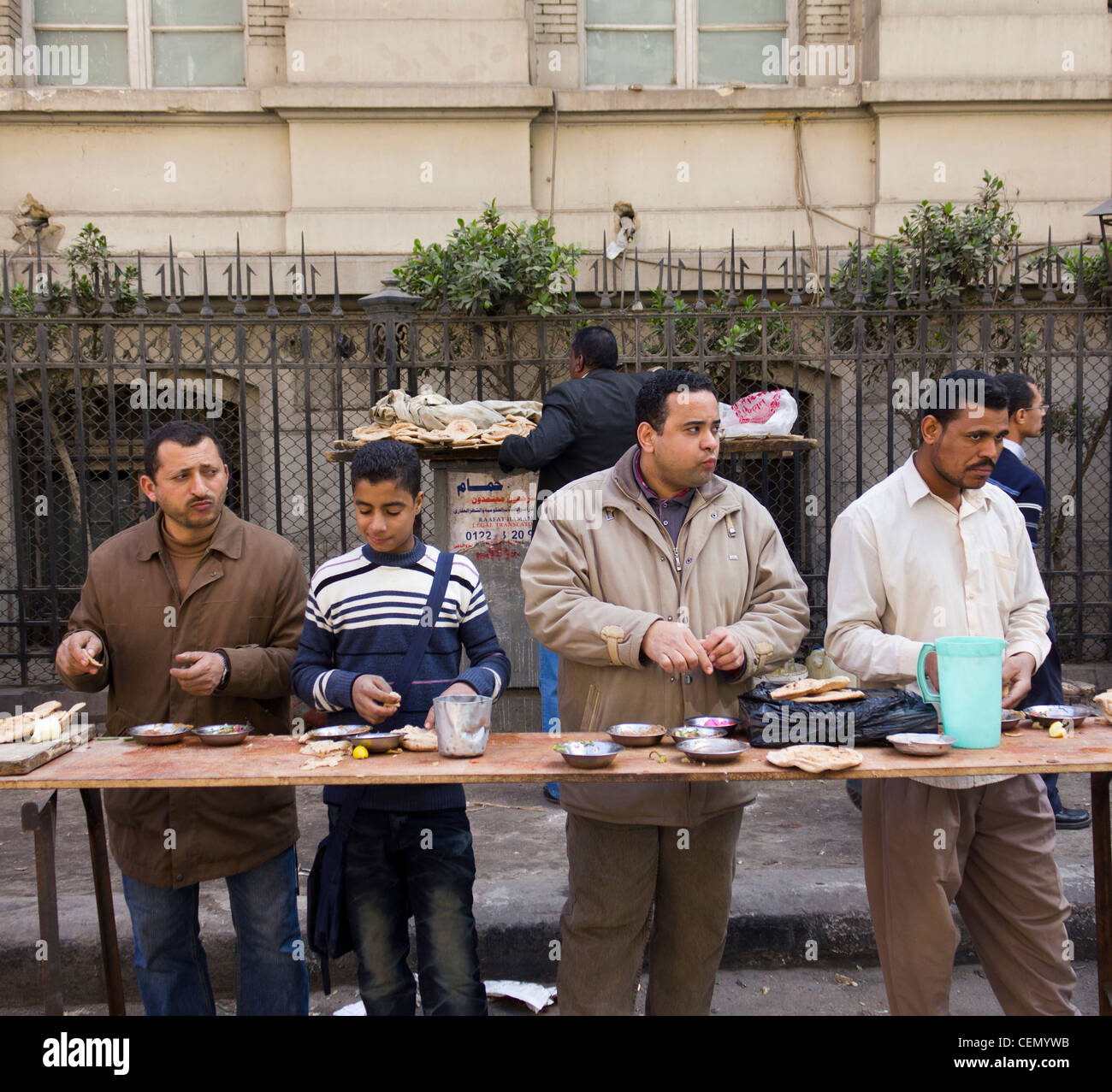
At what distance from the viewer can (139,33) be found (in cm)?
968

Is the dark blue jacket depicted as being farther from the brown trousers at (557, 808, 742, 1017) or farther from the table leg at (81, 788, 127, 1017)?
the table leg at (81, 788, 127, 1017)

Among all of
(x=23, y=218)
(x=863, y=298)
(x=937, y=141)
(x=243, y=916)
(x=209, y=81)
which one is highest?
(x=209, y=81)

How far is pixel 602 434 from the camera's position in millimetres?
6145

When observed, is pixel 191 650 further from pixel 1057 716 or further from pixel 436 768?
pixel 1057 716

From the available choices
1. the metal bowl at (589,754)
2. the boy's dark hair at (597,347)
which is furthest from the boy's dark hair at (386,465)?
the boy's dark hair at (597,347)

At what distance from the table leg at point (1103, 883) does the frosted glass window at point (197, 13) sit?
927cm

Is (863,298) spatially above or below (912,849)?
above

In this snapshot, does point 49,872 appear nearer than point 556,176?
Yes

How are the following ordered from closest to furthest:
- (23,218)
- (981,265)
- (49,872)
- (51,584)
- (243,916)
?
(49,872) → (243,916) → (51,584) → (981,265) → (23,218)

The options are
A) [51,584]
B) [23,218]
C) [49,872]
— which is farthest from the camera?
[23,218]

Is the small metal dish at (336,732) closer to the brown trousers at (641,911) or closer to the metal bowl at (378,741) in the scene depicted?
the metal bowl at (378,741)

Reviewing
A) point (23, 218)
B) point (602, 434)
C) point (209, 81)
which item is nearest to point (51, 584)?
point (23, 218)
